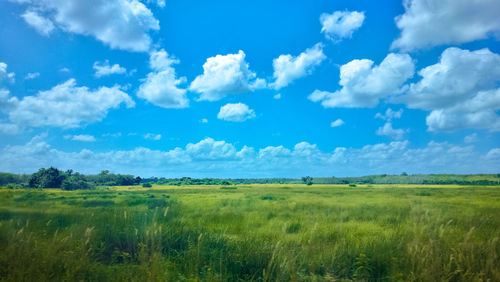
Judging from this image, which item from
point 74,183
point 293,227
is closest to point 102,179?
point 74,183

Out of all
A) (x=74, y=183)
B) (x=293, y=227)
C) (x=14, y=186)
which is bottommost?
(x=293, y=227)

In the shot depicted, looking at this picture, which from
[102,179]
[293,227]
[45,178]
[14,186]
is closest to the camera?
[293,227]

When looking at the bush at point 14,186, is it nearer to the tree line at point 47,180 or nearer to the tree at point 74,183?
the tree line at point 47,180

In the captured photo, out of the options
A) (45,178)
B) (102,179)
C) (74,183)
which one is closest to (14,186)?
(45,178)

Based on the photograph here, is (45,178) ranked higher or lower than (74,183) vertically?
higher

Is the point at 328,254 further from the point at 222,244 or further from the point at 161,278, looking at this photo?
the point at 161,278

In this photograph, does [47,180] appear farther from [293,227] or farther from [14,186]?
[293,227]

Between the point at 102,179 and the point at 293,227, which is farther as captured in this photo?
the point at 102,179

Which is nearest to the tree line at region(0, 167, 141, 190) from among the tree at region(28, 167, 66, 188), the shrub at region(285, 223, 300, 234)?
the tree at region(28, 167, 66, 188)

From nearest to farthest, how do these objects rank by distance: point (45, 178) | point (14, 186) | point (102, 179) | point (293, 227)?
point (293, 227) → point (14, 186) → point (45, 178) → point (102, 179)

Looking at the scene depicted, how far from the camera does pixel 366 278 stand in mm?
5191

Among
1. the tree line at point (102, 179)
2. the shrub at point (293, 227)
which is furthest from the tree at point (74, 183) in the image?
the shrub at point (293, 227)

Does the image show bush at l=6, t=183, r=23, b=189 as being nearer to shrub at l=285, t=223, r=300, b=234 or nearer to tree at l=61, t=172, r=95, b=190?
tree at l=61, t=172, r=95, b=190

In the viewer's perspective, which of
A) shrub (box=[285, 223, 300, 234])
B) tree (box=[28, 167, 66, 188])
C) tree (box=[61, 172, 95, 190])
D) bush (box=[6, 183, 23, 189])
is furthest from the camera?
tree (box=[61, 172, 95, 190])
